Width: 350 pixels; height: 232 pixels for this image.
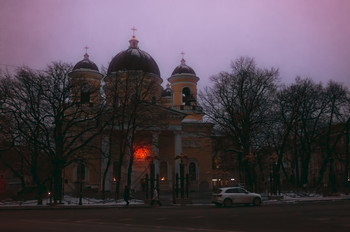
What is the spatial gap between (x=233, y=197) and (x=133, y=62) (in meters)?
29.0

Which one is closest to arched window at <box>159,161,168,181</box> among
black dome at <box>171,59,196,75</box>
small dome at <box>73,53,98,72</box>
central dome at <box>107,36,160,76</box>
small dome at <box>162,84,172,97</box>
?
central dome at <box>107,36,160,76</box>

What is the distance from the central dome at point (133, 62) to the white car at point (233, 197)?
88.4ft

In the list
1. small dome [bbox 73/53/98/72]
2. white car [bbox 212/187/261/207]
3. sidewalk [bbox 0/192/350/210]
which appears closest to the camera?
white car [bbox 212/187/261/207]

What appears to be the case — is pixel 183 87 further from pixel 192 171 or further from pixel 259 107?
pixel 259 107

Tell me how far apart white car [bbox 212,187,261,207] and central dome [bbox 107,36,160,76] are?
26.9 metres

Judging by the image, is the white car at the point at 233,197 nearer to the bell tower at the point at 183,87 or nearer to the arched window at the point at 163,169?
the arched window at the point at 163,169

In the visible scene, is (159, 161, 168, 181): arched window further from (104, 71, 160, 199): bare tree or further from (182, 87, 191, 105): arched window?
(104, 71, 160, 199): bare tree

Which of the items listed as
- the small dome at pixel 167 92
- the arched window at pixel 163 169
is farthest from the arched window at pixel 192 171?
the small dome at pixel 167 92

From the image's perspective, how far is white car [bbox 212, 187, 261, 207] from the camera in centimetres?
2427

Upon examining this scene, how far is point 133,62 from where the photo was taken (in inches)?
1925

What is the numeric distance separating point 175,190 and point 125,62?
78.3 feet

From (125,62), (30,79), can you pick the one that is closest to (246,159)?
(30,79)

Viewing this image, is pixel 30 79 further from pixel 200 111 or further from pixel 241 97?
pixel 241 97

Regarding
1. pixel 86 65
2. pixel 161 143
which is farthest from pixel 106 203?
pixel 86 65
